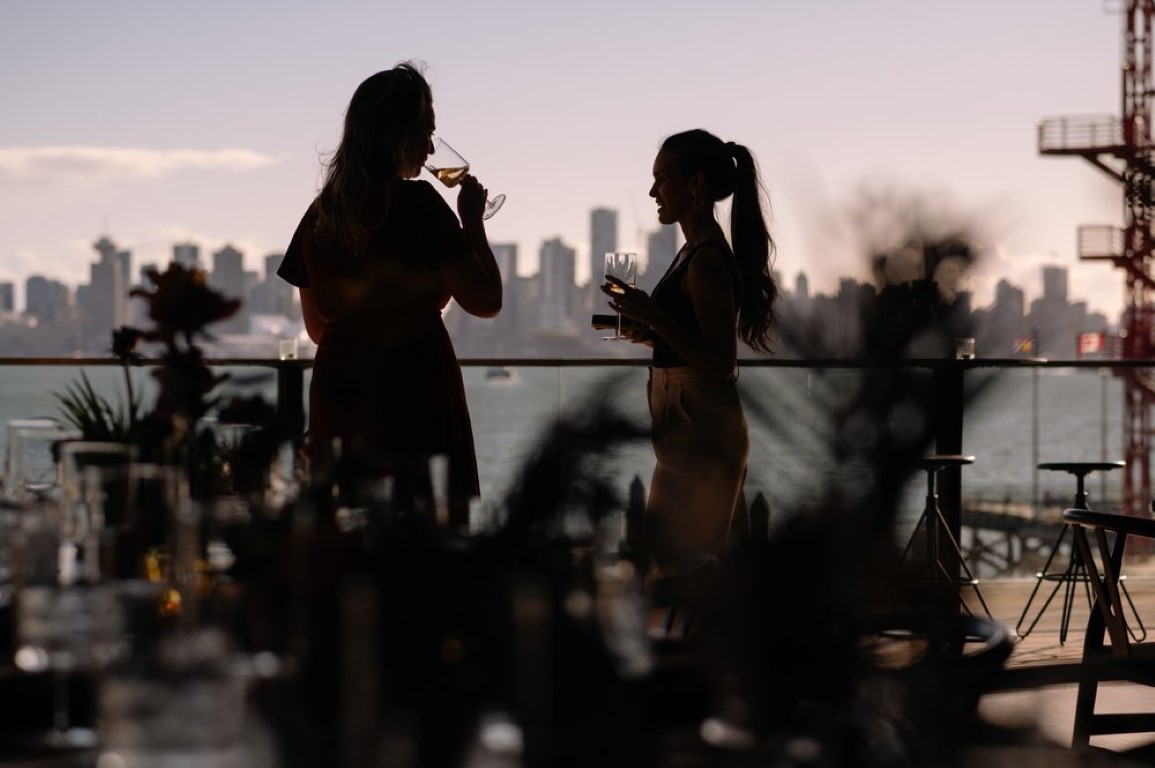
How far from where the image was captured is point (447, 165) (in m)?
2.65

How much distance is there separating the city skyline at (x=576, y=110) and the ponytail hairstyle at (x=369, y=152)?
0.23 ft

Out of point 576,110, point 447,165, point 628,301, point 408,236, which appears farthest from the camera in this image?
point 576,110

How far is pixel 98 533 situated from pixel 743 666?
75 centimetres

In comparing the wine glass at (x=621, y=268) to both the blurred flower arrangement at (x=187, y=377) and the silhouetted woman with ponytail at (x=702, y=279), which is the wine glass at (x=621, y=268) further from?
the blurred flower arrangement at (x=187, y=377)

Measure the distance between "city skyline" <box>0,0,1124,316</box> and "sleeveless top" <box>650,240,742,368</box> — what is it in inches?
4.8

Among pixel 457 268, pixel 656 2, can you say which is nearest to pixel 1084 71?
pixel 656 2

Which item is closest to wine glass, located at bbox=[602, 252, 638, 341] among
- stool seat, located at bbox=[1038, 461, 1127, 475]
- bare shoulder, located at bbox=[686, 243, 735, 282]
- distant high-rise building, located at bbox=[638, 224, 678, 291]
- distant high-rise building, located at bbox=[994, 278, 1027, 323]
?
distant high-rise building, located at bbox=[638, 224, 678, 291]

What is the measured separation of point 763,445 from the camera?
66 centimetres

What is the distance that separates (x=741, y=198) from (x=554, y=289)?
6.33ft

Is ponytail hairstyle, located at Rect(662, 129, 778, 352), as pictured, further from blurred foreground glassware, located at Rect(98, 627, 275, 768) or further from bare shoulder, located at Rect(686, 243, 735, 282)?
blurred foreground glassware, located at Rect(98, 627, 275, 768)

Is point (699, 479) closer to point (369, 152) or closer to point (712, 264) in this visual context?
point (369, 152)

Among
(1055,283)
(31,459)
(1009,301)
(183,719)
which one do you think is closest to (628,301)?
(31,459)

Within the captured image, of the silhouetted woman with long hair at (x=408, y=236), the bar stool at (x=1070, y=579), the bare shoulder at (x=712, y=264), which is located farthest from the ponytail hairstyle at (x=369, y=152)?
the bar stool at (x=1070, y=579)

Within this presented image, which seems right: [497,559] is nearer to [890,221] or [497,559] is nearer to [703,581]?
[703,581]
